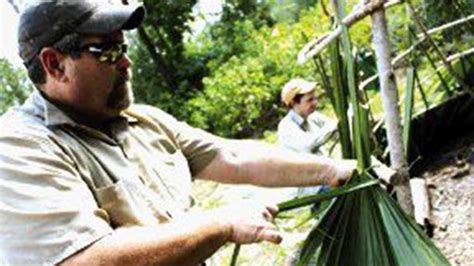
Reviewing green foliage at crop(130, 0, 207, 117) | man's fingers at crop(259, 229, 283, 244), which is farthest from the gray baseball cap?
green foliage at crop(130, 0, 207, 117)

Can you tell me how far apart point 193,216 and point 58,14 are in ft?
2.38

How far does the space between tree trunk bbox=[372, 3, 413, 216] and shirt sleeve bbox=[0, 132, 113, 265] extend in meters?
1.38

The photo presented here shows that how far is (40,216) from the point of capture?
1.73 m

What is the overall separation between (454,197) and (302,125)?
118cm

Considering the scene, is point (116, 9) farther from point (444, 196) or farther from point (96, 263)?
point (444, 196)

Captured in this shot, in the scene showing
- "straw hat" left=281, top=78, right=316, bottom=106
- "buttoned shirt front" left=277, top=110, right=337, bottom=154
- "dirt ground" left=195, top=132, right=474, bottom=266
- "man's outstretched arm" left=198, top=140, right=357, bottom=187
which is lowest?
"dirt ground" left=195, top=132, right=474, bottom=266

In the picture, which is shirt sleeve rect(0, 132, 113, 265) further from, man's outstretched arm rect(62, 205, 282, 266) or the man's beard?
the man's beard

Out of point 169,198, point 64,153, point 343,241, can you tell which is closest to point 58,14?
point 64,153

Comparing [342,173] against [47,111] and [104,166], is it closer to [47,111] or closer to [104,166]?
[104,166]

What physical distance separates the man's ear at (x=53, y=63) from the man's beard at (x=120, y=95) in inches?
6.2

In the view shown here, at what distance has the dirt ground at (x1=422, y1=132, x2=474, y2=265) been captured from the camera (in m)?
4.12

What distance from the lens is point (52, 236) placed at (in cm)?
174

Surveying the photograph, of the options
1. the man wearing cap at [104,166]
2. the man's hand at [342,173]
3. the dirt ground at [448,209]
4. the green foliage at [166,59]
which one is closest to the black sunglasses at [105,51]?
the man wearing cap at [104,166]

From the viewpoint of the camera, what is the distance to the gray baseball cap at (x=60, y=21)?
2.06 meters
